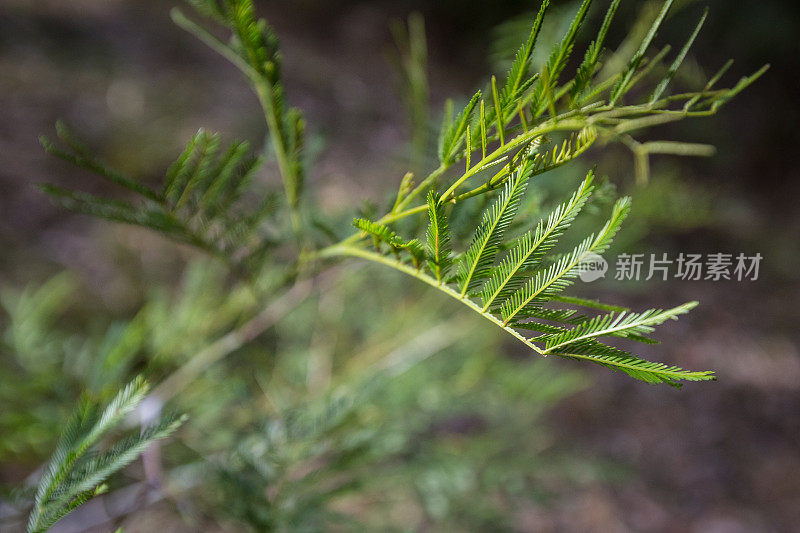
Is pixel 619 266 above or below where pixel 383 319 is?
above

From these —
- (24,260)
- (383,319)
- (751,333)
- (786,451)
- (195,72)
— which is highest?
(195,72)

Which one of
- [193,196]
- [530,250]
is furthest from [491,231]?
[193,196]

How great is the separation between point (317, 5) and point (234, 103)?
851mm

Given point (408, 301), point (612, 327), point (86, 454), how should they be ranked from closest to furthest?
point (612, 327) < point (86, 454) < point (408, 301)

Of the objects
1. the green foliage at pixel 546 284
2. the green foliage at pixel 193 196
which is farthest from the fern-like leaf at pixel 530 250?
the green foliage at pixel 193 196

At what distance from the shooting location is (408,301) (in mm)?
935

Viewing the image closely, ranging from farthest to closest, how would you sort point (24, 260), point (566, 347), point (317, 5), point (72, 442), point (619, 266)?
point (317, 5) → point (24, 260) → point (619, 266) → point (72, 442) → point (566, 347)

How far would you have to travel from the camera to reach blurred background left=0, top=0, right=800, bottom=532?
0.67 metres

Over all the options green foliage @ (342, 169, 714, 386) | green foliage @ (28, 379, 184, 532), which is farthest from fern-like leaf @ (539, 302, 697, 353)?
green foliage @ (28, 379, 184, 532)

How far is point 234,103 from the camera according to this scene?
2158 millimetres

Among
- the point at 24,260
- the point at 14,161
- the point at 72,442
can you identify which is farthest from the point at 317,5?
the point at 72,442

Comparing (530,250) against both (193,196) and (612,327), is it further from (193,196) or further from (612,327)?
(193,196)

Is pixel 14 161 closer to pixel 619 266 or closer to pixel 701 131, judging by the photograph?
pixel 619 266

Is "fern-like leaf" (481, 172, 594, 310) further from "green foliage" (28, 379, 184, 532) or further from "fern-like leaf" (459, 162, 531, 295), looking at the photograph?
"green foliage" (28, 379, 184, 532)
